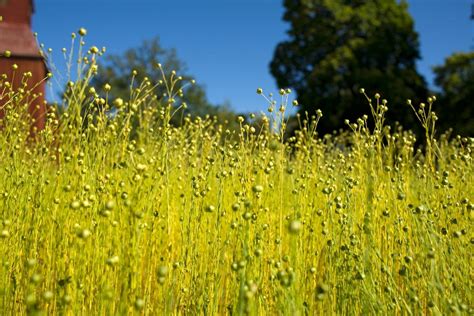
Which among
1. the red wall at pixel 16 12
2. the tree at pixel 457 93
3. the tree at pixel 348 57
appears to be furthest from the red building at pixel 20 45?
the tree at pixel 457 93

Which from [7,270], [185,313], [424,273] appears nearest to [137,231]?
[185,313]

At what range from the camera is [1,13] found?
49.3ft

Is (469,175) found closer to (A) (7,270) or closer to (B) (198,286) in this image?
(B) (198,286)

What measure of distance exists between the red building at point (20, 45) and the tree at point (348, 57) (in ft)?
35.3

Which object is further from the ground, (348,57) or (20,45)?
(348,57)

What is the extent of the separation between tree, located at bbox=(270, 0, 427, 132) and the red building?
35.3 ft

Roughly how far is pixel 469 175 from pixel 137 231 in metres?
3.60

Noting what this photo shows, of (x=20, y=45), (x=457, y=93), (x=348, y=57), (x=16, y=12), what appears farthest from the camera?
(x=348, y=57)

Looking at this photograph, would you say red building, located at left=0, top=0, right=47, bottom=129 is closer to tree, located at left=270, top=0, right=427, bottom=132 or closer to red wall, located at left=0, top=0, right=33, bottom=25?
red wall, located at left=0, top=0, right=33, bottom=25

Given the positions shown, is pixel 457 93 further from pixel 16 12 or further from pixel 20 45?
pixel 16 12

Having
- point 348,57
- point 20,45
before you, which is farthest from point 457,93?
point 20,45

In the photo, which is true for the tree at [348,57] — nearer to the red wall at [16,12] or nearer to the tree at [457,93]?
the tree at [457,93]

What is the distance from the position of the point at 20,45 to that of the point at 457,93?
16616 mm

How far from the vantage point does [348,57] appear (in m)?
20.8
